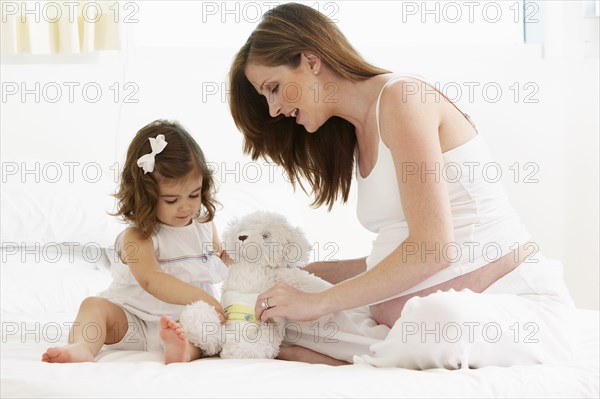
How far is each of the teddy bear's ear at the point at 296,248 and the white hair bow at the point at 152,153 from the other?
34cm

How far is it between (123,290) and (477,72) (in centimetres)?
200

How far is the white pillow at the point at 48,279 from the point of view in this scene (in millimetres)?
2137

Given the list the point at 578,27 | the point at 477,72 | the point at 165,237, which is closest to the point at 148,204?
the point at 165,237

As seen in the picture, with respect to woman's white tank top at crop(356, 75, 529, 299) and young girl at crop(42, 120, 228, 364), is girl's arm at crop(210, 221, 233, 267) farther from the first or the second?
woman's white tank top at crop(356, 75, 529, 299)

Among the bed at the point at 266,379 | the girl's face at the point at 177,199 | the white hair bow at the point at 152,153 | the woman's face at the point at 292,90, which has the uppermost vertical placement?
the woman's face at the point at 292,90

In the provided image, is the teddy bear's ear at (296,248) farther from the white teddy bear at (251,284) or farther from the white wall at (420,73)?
the white wall at (420,73)

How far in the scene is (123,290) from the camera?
1.77 meters

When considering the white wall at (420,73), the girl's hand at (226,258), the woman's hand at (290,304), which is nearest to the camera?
the woman's hand at (290,304)

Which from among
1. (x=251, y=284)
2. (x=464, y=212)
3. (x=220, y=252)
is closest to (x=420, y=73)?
(x=220, y=252)

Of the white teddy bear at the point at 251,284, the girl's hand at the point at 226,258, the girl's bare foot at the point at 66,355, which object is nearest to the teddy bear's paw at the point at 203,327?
the white teddy bear at the point at 251,284

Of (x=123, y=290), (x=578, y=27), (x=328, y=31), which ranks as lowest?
(x=123, y=290)

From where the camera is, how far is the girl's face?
1.74 metres

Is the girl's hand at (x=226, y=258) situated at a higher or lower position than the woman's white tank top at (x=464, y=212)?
lower

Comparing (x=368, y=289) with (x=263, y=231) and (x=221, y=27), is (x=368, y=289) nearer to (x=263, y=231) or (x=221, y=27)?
(x=263, y=231)
